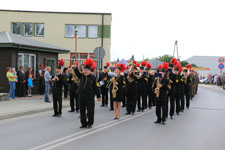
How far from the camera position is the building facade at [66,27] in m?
33.3

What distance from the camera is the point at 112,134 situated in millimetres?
7719

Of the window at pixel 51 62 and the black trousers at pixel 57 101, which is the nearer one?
the black trousers at pixel 57 101

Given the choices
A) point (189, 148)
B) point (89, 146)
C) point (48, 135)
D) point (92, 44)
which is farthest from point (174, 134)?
point (92, 44)

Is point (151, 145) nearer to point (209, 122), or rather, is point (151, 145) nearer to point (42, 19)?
point (209, 122)

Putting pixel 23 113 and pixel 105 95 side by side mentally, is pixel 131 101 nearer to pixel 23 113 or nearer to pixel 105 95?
pixel 105 95

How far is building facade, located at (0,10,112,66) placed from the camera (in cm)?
3334

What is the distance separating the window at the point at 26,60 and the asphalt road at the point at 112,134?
7380 mm

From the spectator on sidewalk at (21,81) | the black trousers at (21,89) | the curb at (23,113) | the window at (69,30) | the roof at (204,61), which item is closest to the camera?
the curb at (23,113)

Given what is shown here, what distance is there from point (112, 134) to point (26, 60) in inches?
457

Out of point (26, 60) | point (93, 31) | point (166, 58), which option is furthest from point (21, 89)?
point (166, 58)

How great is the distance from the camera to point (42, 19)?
3362 cm

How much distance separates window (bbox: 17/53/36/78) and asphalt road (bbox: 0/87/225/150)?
738 cm

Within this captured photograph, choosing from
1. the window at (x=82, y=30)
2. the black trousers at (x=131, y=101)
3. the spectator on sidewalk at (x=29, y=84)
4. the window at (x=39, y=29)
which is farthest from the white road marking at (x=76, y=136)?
the window at (x=39, y=29)

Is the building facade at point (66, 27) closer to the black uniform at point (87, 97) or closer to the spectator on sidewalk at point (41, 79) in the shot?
the spectator on sidewalk at point (41, 79)
